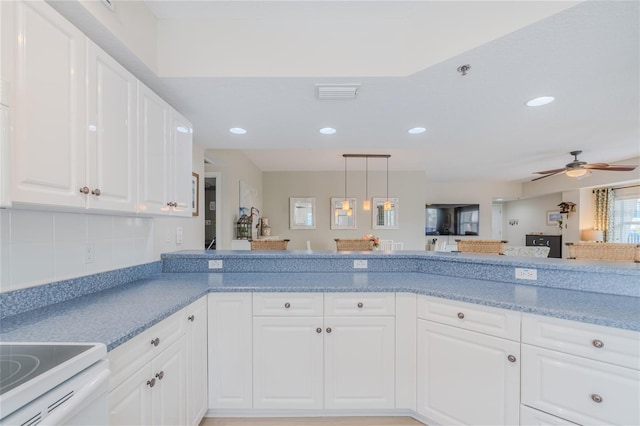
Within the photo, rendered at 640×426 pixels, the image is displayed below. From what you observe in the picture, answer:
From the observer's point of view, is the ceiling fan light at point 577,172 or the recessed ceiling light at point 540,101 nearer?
the recessed ceiling light at point 540,101

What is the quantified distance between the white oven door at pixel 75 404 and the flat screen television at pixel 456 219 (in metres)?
8.50

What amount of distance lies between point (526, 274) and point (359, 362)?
51.7 inches

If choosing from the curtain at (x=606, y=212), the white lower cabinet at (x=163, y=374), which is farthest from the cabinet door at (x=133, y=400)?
the curtain at (x=606, y=212)

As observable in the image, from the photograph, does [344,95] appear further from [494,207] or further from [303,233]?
[494,207]

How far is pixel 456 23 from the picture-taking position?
1488 mm

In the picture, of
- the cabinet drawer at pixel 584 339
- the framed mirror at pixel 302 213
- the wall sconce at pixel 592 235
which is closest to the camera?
the cabinet drawer at pixel 584 339

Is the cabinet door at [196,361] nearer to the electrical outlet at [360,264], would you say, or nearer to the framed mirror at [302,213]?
the electrical outlet at [360,264]

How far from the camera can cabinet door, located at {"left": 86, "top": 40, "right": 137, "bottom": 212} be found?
121 cm

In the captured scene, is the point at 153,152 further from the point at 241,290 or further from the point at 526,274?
the point at 526,274

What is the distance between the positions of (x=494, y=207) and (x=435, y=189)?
280 cm

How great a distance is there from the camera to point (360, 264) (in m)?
2.41

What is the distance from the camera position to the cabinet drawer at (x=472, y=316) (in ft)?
4.79

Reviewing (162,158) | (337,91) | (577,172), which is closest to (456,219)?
(577,172)

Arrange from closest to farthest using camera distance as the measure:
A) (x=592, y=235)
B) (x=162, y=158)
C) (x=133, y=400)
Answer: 1. (x=133, y=400)
2. (x=162, y=158)
3. (x=592, y=235)
